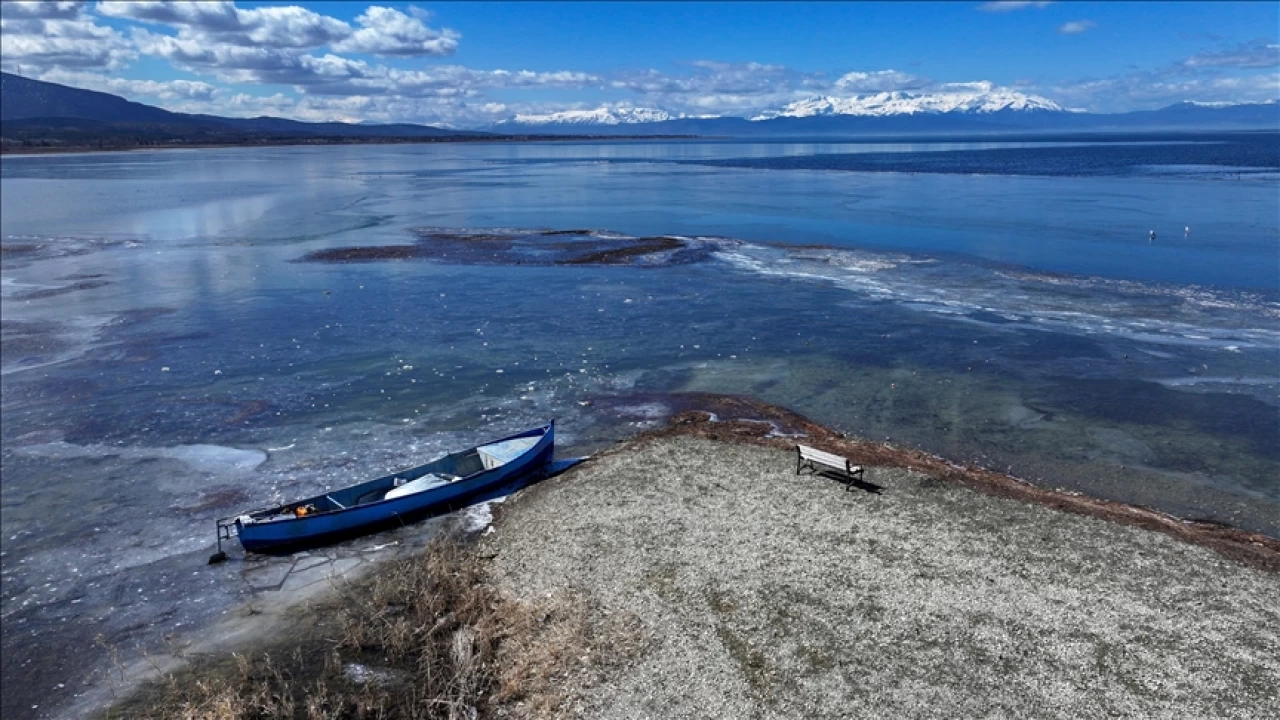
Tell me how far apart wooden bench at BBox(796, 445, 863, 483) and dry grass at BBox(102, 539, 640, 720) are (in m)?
6.49

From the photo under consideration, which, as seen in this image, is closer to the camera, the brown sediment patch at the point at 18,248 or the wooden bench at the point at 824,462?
the wooden bench at the point at 824,462

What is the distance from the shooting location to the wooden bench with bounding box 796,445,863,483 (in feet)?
57.0

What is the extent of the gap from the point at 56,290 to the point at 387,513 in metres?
29.9

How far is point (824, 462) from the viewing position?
58.1ft

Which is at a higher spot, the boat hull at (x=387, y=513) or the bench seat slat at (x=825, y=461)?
the bench seat slat at (x=825, y=461)

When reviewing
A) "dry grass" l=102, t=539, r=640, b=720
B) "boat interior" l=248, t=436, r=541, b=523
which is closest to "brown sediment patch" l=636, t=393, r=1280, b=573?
"boat interior" l=248, t=436, r=541, b=523

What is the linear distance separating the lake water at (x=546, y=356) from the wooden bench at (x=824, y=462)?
3.34 meters

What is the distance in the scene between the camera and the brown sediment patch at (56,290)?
36.1m

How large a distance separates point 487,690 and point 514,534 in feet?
15.3

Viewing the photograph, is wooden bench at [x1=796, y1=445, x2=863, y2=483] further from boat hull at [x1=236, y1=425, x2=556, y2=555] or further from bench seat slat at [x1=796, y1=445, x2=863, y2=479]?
boat hull at [x1=236, y1=425, x2=556, y2=555]

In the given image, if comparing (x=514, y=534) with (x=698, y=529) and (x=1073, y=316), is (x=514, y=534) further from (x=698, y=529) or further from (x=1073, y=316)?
(x=1073, y=316)

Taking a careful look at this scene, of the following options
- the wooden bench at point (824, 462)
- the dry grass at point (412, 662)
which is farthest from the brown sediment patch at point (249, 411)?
the wooden bench at point (824, 462)

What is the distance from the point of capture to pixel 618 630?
42.1 ft

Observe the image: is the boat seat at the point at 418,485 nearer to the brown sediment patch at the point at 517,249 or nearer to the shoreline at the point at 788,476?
the shoreline at the point at 788,476
